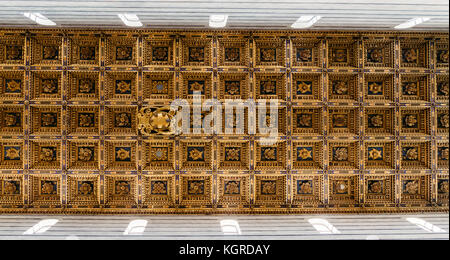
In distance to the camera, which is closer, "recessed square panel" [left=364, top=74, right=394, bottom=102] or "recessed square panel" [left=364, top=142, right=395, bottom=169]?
"recessed square panel" [left=364, top=74, right=394, bottom=102]

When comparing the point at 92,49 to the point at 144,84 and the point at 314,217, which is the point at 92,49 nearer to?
the point at 144,84

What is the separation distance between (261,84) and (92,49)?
20.2 feet

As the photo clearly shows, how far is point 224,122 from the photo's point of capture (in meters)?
8.55

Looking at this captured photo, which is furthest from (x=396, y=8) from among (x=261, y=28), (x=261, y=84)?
(x=261, y=84)

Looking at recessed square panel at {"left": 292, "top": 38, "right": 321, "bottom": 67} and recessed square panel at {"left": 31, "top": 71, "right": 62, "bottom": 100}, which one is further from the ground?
recessed square panel at {"left": 292, "top": 38, "right": 321, "bottom": 67}

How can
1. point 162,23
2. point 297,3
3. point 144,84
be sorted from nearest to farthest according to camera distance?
point 297,3, point 162,23, point 144,84

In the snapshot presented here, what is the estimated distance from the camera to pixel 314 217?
8227mm

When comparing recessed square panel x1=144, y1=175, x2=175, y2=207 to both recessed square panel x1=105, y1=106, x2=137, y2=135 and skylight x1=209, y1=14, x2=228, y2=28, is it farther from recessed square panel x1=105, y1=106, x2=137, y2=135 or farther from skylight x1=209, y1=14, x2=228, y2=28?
skylight x1=209, y1=14, x2=228, y2=28

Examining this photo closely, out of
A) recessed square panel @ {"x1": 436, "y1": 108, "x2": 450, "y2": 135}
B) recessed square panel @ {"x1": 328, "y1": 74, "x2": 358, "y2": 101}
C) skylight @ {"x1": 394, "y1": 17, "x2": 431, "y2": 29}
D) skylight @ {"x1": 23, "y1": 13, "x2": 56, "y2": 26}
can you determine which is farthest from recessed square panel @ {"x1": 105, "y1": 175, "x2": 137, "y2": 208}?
recessed square panel @ {"x1": 436, "y1": 108, "x2": 450, "y2": 135}

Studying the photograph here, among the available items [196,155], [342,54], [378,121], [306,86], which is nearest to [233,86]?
[306,86]

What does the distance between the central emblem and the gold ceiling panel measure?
0.08 meters

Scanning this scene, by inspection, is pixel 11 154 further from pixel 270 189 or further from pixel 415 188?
pixel 415 188

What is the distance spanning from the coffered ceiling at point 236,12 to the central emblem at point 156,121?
2.89m

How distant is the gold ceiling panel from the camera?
830cm
